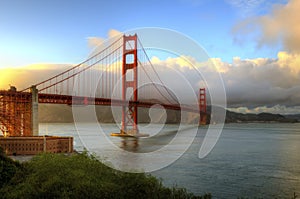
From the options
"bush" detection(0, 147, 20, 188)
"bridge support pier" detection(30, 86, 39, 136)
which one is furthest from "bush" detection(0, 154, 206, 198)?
"bridge support pier" detection(30, 86, 39, 136)

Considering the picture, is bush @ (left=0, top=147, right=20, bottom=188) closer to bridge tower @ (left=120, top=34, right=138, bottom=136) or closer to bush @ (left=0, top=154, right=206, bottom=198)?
bush @ (left=0, top=154, right=206, bottom=198)

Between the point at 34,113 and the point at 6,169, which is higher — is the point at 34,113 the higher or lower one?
the higher one

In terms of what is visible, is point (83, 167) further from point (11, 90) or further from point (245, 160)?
point (11, 90)

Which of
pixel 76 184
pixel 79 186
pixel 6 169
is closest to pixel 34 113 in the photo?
pixel 6 169

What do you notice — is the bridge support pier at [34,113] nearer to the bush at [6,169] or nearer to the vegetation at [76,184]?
the bush at [6,169]

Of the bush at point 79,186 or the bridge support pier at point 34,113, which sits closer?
the bush at point 79,186

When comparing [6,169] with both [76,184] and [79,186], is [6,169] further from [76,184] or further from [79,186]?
[79,186]

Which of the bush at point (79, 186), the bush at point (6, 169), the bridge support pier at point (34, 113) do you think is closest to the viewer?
the bush at point (79, 186)

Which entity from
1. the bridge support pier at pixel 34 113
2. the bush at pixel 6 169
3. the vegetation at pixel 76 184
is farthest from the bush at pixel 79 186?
the bridge support pier at pixel 34 113
